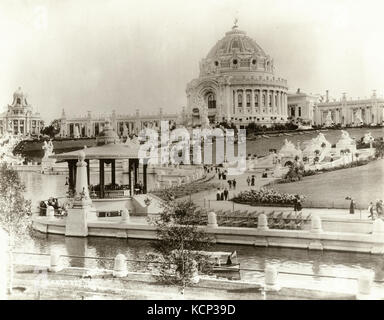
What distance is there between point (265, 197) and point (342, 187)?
2328mm

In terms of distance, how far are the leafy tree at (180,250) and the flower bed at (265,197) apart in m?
3.66

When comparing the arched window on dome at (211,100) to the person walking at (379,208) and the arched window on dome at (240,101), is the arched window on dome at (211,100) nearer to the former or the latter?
the arched window on dome at (240,101)

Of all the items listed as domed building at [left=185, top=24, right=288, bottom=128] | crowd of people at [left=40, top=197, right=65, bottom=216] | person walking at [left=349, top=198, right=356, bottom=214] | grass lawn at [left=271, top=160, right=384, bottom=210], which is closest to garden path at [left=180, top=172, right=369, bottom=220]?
person walking at [left=349, top=198, right=356, bottom=214]

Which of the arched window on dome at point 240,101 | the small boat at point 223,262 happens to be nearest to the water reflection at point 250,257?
the small boat at point 223,262

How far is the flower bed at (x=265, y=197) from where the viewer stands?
1706 cm

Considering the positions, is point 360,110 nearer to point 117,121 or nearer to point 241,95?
point 117,121

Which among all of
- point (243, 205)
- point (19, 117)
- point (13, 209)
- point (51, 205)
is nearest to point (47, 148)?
point (51, 205)

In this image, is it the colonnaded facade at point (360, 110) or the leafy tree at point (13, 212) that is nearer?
the leafy tree at point (13, 212)

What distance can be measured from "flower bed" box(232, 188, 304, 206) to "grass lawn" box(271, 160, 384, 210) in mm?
301

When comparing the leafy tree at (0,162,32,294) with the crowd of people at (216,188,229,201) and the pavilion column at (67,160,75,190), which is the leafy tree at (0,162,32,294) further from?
the crowd of people at (216,188,229,201)

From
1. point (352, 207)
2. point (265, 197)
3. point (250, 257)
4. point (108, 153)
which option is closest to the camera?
point (250, 257)

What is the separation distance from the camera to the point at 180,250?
1239 centimetres

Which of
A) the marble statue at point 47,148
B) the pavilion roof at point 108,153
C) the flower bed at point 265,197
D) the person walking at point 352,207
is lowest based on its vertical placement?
the person walking at point 352,207
